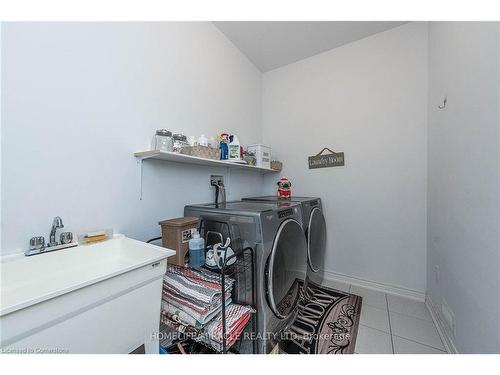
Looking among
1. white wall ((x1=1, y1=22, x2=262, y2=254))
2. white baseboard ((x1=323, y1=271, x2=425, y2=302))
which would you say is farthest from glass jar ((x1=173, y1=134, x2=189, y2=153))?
white baseboard ((x1=323, y1=271, x2=425, y2=302))

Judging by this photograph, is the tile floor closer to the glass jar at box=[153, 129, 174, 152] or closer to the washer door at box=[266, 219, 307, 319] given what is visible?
the washer door at box=[266, 219, 307, 319]

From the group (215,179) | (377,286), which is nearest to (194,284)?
(215,179)

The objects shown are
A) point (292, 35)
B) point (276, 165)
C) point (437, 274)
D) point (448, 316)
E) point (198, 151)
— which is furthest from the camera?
point (276, 165)

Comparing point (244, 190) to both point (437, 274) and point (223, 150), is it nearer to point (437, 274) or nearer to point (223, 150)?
point (223, 150)

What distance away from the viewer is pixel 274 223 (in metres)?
1.32

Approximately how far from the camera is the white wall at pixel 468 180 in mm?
950

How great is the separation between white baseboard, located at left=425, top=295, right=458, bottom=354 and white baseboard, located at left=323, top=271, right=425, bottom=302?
11cm

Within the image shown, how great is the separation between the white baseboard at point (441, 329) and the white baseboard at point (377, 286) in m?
0.11

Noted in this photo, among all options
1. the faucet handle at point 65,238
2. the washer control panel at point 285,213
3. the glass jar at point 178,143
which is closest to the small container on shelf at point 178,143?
the glass jar at point 178,143

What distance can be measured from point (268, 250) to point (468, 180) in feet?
4.12

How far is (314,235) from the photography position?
2049 mm

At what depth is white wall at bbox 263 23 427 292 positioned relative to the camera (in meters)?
1.96

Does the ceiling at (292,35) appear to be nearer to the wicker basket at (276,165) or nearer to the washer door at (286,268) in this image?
the wicker basket at (276,165)
